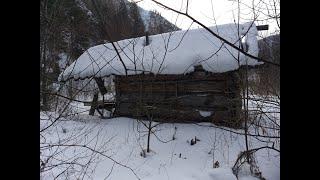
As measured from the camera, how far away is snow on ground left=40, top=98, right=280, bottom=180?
6.55 metres

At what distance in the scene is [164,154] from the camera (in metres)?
8.88

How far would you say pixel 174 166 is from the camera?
7785 millimetres

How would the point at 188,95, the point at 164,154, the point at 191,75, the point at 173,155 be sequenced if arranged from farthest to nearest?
the point at 188,95
the point at 191,75
the point at 164,154
the point at 173,155

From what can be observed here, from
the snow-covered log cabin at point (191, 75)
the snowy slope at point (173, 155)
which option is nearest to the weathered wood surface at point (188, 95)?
the snow-covered log cabin at point (191, 75)

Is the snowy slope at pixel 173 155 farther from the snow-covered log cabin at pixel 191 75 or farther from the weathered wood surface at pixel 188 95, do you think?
the snow-covered log cabin at pixel 191 75

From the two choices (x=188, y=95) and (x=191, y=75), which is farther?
(x=188, y=95)

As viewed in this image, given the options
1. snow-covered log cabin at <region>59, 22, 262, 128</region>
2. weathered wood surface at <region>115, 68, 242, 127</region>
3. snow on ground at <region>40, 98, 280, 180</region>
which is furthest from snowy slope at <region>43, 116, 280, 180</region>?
snow-covered log cabin at <region>59, 22, 262, 128</region>

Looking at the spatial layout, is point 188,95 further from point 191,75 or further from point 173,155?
point 173,155

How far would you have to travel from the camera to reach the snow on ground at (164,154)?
6555 millimetres

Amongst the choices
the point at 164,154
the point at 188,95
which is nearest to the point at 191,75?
the point at 188,95

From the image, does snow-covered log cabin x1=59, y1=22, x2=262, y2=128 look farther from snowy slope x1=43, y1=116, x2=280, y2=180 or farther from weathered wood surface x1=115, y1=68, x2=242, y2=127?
snowy slope x1=43, y1=116, x2=280, y2=180
